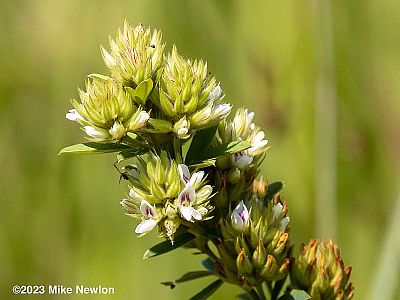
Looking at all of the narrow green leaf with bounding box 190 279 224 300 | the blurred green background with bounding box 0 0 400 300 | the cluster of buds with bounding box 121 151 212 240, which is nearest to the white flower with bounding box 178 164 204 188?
the cluster of buds with bounding box 121 151 212 240

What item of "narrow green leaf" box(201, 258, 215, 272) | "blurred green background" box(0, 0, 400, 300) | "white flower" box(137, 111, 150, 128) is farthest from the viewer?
"blurred green background" box(0, 0, 400, 300)

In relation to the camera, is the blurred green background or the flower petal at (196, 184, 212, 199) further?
the blurred green background

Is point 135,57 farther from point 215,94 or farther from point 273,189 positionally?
point 273,189

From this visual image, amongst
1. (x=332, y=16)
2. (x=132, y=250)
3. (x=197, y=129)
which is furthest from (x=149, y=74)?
(x=332, y=16)

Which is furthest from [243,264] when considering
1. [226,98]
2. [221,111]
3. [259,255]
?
[226,98]

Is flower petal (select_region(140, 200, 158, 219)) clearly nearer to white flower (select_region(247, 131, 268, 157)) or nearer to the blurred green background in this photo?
white flower (select_region(247, 131, 268, 157))

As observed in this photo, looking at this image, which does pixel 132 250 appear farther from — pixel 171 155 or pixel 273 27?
pixel 171 155

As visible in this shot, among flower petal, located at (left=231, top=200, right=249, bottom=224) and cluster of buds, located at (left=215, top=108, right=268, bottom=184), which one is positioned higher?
cluster of buds, located at (left=215, top=108, right=268, bottom=184)
